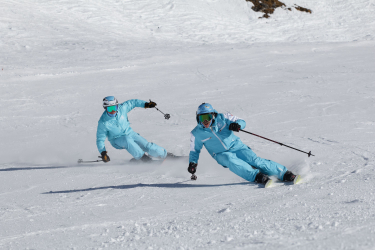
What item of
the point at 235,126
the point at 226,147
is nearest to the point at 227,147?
the point at 226,147

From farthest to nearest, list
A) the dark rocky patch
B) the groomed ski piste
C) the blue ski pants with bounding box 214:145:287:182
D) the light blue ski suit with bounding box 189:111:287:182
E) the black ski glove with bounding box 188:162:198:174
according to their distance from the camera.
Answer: the dark rocky patch → the black ski glove with bounding box 188:162:198:174 → the light blue ski suit with bounding box 189:111:287:182 → the blue ski pants with bounding box 214:145:287:182 → the groomed ski piste

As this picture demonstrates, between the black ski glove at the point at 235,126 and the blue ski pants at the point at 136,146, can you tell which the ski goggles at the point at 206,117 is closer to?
the black ski glove at the point at 235,126

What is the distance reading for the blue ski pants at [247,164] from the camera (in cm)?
505

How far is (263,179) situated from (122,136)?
3.02m

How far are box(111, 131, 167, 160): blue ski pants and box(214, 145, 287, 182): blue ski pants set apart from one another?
1.82 metres

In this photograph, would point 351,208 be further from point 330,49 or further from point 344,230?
point 330,49

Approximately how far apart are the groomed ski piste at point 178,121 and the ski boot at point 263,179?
0.55 ft

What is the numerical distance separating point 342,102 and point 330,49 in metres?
6.58

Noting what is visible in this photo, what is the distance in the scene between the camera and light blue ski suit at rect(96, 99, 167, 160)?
22.6 feet

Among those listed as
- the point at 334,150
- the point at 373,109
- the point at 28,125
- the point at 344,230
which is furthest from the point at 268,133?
the point at 28,125

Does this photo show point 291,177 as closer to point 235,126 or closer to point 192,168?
point 235,126

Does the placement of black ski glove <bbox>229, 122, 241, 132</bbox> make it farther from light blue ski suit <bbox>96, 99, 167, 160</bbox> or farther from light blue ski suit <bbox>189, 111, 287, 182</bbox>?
light blue ski suit <bbox>96, 99, 167, 160</bbox>

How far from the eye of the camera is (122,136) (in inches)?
275

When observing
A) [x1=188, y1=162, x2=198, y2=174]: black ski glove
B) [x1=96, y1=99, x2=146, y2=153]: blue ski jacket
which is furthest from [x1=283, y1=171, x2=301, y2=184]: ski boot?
[x1=96, y1=99, x2=146, y2=153]: blue ski jacket
